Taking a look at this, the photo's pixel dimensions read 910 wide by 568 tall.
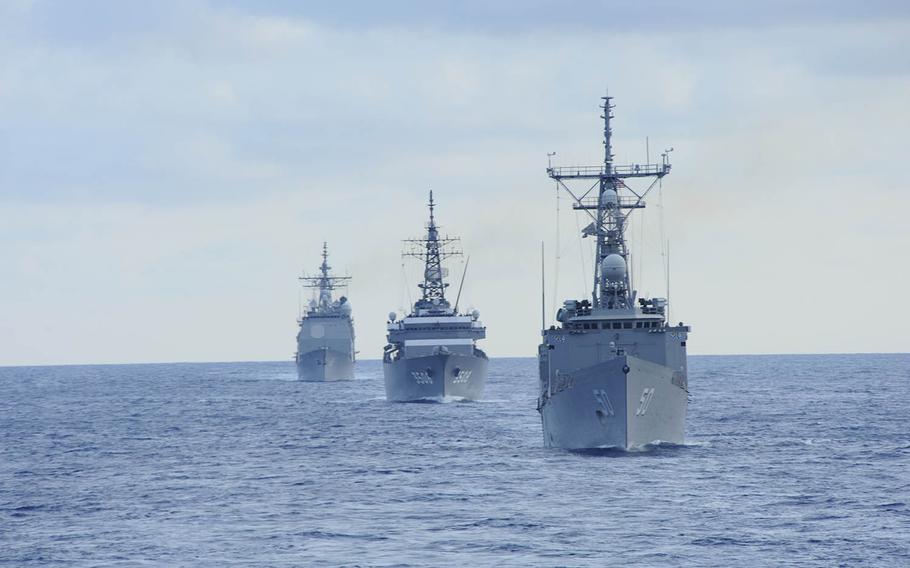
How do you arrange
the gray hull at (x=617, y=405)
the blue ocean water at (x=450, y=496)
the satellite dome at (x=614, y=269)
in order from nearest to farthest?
the blue ocean water at (x=450, y=496) → the gray hull at (x=617, y=405) → the satellite dome at (x=614, y=269)

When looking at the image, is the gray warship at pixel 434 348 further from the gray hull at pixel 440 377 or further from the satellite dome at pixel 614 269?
the satellite dome at pixel 614 269

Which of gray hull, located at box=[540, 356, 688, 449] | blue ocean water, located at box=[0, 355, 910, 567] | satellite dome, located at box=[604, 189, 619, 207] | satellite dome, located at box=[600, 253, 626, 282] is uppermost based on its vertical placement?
satellite dome, located at box=[604, 189, 619, 207]

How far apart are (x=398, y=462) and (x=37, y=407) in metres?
63.2

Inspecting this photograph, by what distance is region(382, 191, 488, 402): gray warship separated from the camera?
9881 centimetres

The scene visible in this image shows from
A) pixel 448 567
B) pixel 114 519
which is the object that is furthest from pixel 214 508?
pixel 448 567

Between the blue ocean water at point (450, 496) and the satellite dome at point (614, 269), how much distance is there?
755cm

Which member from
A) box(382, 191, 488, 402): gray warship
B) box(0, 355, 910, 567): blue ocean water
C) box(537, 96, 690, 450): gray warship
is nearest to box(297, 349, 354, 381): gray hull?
box(382, 191, 488, 402): gray warship

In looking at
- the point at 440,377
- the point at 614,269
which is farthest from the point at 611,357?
the point at 440,377

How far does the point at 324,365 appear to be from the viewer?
515ft

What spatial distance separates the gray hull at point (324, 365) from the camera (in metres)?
156

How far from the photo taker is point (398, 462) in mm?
52781

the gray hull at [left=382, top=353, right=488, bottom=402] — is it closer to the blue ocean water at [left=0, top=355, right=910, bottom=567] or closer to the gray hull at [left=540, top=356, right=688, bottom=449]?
the blue ocean water at [left=0, top=355, right=910, bottom=567]

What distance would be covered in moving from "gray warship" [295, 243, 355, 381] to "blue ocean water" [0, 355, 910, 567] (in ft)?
267

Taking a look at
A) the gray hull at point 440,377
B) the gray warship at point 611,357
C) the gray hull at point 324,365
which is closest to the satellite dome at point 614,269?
the gray warship at point 611,357
